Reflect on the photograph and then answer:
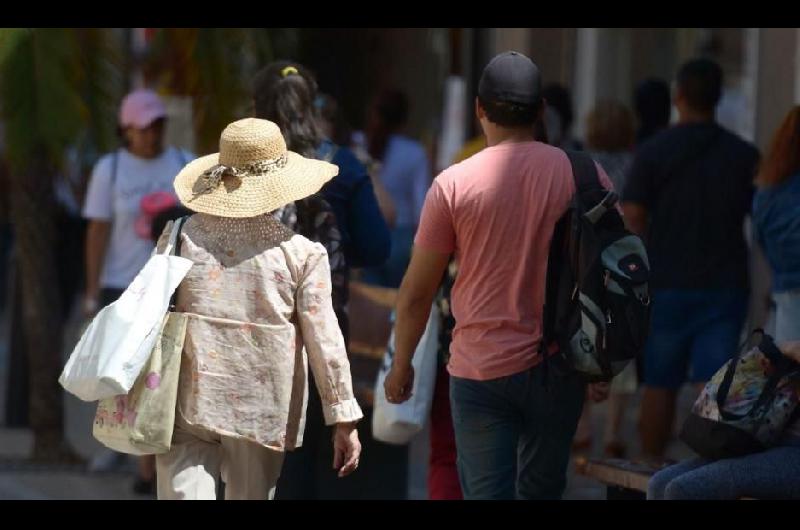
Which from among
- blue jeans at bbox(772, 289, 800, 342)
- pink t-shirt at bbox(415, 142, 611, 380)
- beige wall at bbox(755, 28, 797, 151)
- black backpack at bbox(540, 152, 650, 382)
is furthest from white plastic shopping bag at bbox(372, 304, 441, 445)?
beige wall at bbox(755, 28, 797, 151)

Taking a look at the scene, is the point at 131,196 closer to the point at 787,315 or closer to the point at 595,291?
the point at 787,315

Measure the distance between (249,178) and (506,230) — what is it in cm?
80

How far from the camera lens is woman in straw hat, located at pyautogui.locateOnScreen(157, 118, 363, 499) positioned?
539 centimetres

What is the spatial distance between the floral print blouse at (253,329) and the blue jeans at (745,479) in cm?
108

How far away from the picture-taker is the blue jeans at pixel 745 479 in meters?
5.64

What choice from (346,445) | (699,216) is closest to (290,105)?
(346,445)

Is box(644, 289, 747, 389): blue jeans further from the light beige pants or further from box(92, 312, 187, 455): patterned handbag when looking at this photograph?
box(92, 312, 187, 455): patterned handbag

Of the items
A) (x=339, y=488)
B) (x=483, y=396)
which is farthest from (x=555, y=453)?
(x=339, y=488)

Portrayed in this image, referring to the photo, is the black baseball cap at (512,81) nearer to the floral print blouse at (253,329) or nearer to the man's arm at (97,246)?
the floral print blouse at (253,329)

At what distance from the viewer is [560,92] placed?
9867mm

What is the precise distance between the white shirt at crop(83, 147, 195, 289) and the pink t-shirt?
355 centimetres

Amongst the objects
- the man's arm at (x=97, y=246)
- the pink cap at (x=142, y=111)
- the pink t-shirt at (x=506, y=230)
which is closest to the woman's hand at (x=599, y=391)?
the pink t-shirt at (x=506, y=230)

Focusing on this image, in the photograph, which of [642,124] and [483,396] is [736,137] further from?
[483,396]

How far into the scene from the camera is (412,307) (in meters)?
5.80
